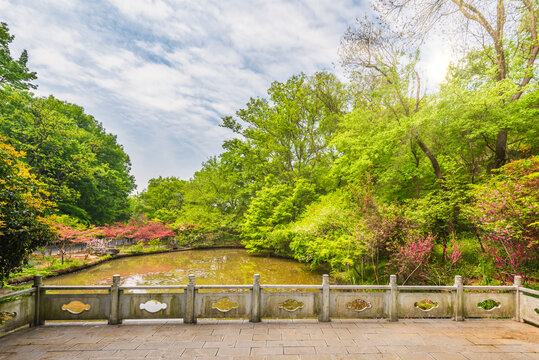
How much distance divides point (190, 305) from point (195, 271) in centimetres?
1020

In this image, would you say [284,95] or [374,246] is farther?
[284,95]

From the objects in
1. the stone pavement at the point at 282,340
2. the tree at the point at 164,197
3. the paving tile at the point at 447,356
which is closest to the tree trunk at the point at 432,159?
the stone pavement at the point at 282,340

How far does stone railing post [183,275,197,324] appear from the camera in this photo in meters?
6.10

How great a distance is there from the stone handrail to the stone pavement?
217mm

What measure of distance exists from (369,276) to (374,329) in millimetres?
6022

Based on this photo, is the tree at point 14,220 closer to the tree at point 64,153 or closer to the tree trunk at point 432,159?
the tree at point 64,153

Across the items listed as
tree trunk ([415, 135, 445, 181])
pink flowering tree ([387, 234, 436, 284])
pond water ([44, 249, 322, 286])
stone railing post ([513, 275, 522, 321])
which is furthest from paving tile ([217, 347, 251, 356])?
tree trunk ([415, 135, 445, 181])

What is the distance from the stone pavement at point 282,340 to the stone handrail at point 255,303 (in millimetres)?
217

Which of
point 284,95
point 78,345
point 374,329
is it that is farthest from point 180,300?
point 284,95

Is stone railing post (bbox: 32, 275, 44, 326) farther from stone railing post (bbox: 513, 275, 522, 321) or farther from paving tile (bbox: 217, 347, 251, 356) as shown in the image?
stone railing post (bbox: 513, 275, 522, 321)

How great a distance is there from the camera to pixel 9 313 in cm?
545

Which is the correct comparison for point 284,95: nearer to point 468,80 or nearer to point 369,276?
point 468,80

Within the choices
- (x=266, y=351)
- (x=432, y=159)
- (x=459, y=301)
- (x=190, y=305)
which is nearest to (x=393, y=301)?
(x=459, y=301)

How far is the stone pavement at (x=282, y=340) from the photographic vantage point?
4668 millimetres
